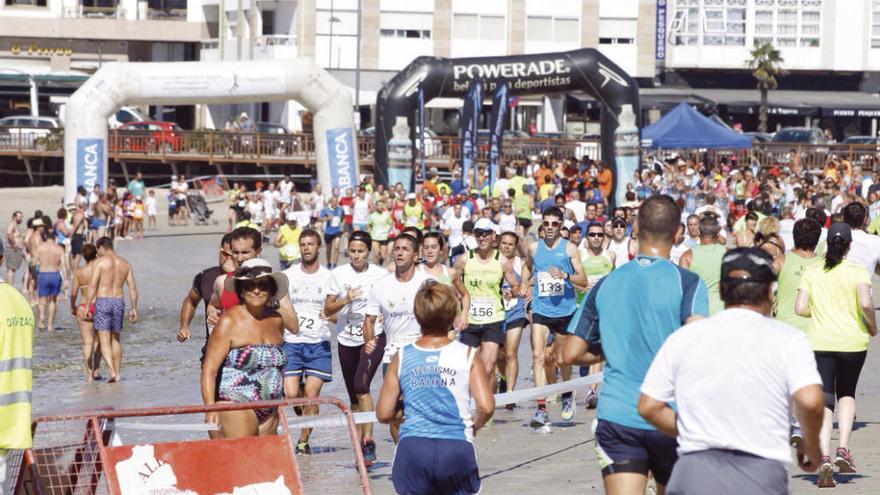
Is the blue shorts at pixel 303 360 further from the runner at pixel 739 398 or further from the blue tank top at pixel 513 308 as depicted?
the runner at pixel 739 398

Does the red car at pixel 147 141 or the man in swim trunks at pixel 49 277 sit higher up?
the red car at pixel 147 141

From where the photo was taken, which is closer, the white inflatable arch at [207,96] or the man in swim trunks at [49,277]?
the man in swim trunks at [49,277]

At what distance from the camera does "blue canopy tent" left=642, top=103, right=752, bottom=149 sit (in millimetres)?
37625

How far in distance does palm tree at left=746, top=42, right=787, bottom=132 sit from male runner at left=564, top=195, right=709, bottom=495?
58.9 m

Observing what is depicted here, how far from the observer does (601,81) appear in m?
33.9

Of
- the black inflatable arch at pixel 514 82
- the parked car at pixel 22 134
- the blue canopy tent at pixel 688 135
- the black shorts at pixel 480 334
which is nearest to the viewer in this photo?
the black shorts at pixel 480 334

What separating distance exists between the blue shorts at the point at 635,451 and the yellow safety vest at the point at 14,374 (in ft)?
7.90

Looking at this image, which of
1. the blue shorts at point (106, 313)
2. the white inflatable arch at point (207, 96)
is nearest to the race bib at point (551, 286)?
the blue shorts at point (106, 313)

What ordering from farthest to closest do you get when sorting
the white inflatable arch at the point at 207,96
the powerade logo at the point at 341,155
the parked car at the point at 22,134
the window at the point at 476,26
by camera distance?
the window at the point at 476,26
the parked car at the point at 22,134
the powerade logo at the point at 341,155
the white inflatable arch at the point at 207,96

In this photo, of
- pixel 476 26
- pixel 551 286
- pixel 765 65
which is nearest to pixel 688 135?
pixel 551 286

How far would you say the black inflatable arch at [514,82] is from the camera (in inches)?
1313

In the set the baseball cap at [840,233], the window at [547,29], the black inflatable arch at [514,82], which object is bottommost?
the baseball cap at [840,233]

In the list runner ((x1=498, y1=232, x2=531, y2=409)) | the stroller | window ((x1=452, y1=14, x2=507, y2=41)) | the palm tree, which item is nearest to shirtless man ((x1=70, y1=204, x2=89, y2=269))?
the stroller

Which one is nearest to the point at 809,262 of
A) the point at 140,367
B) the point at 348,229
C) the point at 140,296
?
the point at 140,367
